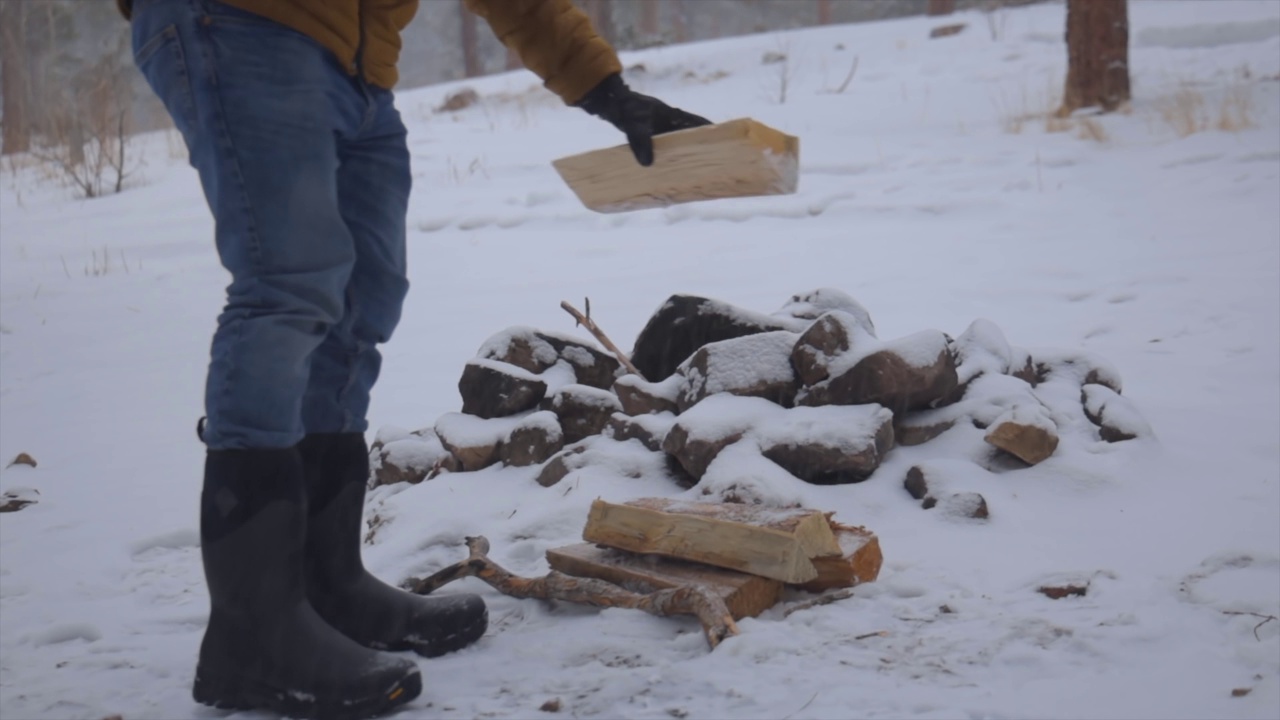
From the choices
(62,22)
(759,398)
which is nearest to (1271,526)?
(759,398)

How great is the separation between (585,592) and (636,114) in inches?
32.5

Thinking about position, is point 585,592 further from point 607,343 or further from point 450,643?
point 607,343

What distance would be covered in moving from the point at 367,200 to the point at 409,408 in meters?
2.02

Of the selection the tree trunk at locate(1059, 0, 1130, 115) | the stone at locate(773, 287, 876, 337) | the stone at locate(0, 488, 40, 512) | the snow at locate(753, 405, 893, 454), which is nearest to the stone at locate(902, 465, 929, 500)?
the snow at locate(753, 405, 893, 454)

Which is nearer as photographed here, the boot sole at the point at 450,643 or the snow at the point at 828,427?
the boot sole at the point at 450,643

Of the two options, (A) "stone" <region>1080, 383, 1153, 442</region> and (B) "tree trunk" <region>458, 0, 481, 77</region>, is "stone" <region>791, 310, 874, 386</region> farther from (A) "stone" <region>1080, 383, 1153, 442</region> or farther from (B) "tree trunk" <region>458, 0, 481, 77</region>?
(B) "tree trunk" <region>458, 0, 481, 77</region>

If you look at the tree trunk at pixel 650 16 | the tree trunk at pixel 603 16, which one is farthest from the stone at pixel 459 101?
the tree trunk at pixel 650 16

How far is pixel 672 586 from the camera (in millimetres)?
1722

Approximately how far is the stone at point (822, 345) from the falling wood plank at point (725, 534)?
0.70 metres

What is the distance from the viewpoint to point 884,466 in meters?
2.40

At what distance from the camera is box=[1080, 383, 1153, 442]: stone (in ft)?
8.19

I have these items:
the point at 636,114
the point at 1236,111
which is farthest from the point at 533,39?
the point at 1236,111

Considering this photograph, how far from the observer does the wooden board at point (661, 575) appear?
168 cm

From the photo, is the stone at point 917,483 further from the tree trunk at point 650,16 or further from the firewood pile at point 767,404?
the tree trunk at point 650,16
